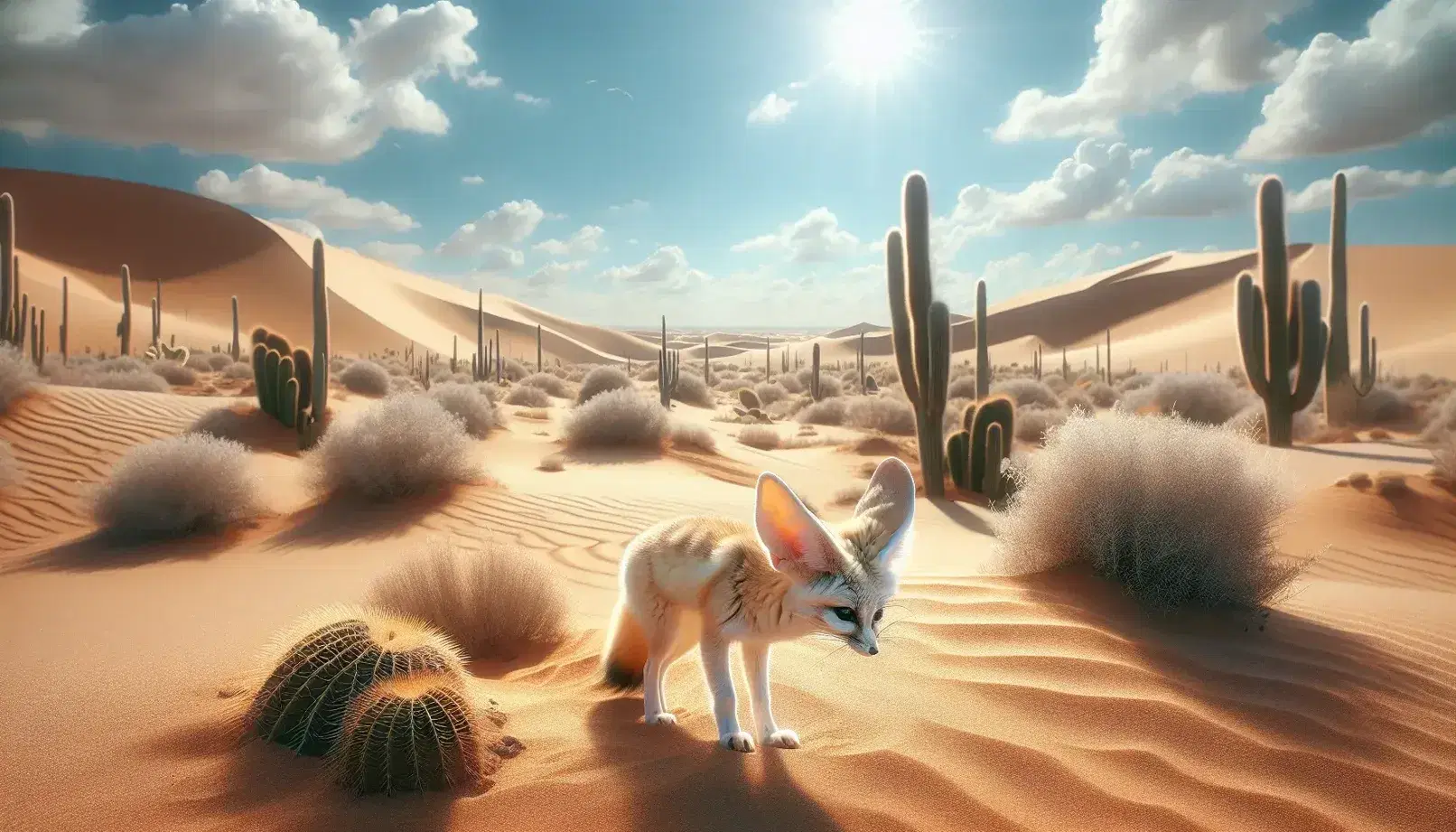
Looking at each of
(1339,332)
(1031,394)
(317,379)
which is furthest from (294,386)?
(1339,332)

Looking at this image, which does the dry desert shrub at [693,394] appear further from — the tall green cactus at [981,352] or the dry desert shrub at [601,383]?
the tall green cactus at [981,352]

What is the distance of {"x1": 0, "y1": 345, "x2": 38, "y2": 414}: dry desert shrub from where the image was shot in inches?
441

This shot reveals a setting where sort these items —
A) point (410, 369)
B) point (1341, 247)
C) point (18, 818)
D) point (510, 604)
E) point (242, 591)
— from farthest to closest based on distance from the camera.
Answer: point (410, 369) < point (1341, 247) < point (242, 591) < point (510, 604) < point (18, 818)

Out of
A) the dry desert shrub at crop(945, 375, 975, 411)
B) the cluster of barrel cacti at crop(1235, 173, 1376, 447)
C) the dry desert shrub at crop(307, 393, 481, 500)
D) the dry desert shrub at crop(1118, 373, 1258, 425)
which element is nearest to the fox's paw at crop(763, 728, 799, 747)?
the dry desert shrub at crop(307, 393, 481, 500)

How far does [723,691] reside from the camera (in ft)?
7.63

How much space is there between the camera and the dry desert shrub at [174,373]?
21703 mm

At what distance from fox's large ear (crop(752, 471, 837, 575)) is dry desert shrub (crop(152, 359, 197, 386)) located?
25.0m

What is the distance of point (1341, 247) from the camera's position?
18953 mm

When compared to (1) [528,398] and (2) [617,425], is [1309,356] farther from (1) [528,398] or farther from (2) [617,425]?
(1) [528,398]

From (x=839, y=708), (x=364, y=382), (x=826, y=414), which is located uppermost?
(x=364, y=382)

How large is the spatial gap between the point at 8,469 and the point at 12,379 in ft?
9.73

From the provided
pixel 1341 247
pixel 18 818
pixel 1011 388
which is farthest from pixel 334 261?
pixel 18 818

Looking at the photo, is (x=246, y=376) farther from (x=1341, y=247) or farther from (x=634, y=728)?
(x=1341, y=247)

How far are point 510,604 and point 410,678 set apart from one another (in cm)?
165
